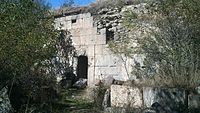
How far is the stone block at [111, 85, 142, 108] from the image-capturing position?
11195 mm

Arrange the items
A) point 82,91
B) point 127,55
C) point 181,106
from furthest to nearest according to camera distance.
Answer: point 82,91 < point 127,55 < point 181,106

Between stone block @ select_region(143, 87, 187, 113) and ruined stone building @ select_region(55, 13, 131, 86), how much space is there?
17.0 ft

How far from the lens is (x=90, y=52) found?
18.0m

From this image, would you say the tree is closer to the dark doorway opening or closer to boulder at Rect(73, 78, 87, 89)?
boulder at Rect(73, 78, 87, 89)

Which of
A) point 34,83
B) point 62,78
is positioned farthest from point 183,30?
point 62,78

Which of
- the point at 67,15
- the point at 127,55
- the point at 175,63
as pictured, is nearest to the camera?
the point at 175,63

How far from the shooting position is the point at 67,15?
19812 millimetres

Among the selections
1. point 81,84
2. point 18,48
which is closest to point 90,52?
point 81,84

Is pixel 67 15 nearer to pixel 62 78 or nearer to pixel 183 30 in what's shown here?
pixel 62 78

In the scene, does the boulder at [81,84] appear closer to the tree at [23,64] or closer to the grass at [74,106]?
the grass at [74,106]

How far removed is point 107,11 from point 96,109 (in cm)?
760

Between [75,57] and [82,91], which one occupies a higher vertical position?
[75,57]

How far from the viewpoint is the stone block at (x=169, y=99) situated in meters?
9.88

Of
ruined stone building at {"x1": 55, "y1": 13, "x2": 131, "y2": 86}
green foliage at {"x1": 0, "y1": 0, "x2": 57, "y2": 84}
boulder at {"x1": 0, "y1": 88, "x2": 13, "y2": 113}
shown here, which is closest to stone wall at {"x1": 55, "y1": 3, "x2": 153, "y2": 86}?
ruined stone building at {"x1": 55, "y1": 13, "x2": 131, "y2": 86}
